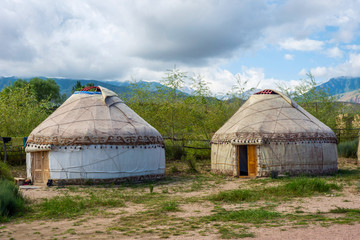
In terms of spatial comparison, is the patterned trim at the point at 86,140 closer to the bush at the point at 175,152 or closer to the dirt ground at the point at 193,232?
the dirt ground at the point at 193,232

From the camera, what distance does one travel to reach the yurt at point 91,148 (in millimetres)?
9672

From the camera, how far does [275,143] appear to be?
10641mm

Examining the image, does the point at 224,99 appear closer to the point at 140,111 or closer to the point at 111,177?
the point at 140,111

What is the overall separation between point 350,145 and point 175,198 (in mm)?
11426

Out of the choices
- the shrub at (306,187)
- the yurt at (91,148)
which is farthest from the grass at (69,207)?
the shrub at (306,187)

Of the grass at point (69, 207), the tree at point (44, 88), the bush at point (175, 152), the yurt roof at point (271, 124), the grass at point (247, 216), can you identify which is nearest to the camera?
the grass at point (247, 216)

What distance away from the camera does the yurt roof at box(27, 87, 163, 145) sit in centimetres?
973

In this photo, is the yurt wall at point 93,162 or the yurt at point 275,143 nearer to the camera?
the yurt wall at point 93,162

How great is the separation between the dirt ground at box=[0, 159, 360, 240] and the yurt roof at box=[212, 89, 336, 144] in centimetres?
356

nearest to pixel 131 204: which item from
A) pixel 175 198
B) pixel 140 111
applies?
pixel 175 198

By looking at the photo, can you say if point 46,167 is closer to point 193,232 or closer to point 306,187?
point 193,232

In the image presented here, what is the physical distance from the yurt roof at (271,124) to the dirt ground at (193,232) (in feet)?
11.7

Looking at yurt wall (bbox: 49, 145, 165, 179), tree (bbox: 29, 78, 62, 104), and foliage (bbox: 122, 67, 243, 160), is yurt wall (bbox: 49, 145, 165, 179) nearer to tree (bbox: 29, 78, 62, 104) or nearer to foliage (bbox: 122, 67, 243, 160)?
foliage (bbox: 122, 67, 243, 160)

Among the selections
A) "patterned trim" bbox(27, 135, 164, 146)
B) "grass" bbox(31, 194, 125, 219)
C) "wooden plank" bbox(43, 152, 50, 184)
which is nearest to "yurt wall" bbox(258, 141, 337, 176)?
"patterned trim" bbox(27, 135, 164, 146)
